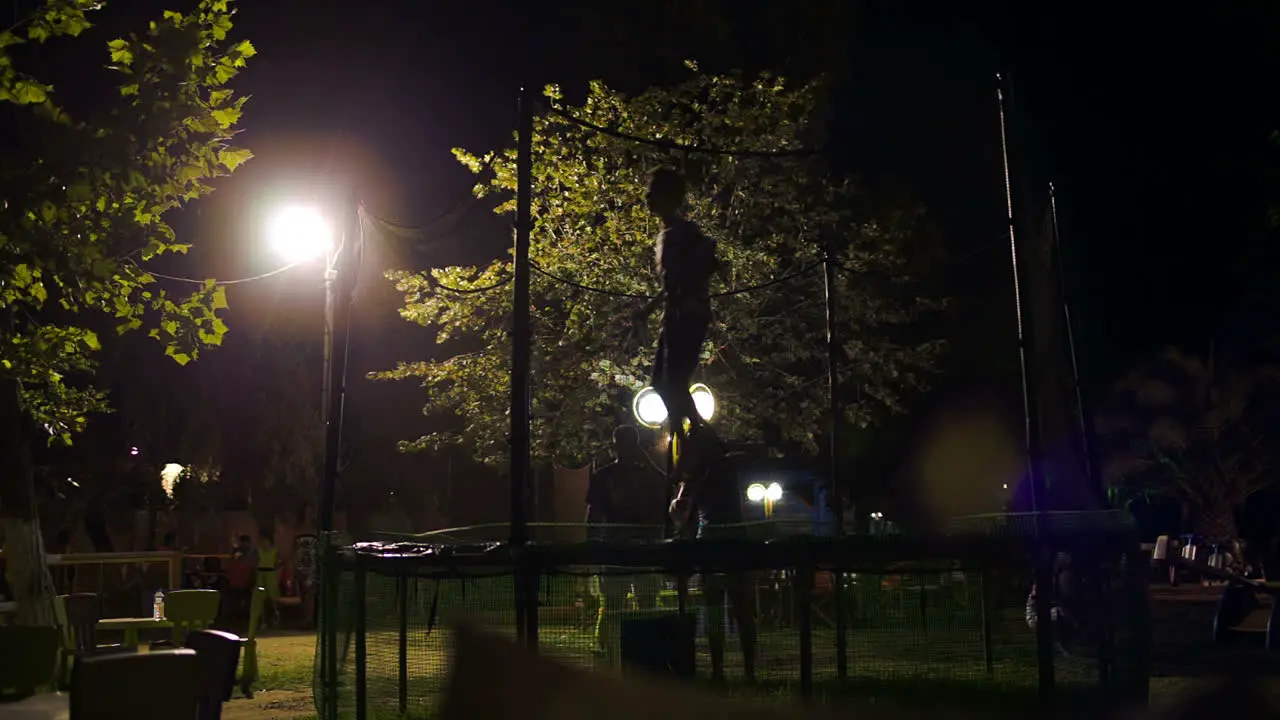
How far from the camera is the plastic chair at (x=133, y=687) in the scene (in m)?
4.04

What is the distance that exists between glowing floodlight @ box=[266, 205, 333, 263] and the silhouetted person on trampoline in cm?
359

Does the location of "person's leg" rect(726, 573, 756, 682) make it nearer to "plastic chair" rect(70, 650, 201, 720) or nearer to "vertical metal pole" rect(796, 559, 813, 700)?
"vertical metal pole" rect(796, 559, 813, 700)

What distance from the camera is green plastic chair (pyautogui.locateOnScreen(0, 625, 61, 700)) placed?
678 cm

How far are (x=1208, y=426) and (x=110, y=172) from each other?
3482 cm

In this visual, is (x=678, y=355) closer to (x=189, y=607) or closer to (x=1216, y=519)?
(x=189, y=607)

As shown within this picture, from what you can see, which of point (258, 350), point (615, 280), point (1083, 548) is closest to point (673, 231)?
point (1083, 548)

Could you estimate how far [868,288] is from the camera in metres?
21.4

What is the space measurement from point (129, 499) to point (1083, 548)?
24148mm

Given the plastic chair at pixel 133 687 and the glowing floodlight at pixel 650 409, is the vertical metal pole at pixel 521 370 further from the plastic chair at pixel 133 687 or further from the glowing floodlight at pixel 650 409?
the glowing floodlight at pixel 650 409

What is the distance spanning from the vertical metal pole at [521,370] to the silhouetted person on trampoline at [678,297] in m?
1.10

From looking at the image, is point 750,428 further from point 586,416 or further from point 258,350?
point 258,350

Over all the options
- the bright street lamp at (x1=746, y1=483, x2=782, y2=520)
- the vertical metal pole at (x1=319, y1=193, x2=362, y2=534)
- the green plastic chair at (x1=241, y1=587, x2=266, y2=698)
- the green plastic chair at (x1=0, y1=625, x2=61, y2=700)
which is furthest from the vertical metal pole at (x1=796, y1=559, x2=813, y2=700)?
the bright street lamp at (x1=746, y1=483, x2=782, y2=520)

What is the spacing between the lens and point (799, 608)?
8.45m

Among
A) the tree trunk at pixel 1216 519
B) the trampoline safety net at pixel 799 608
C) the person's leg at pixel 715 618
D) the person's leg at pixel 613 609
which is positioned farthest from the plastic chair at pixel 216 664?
the tree trunk at pixel 1216 519
